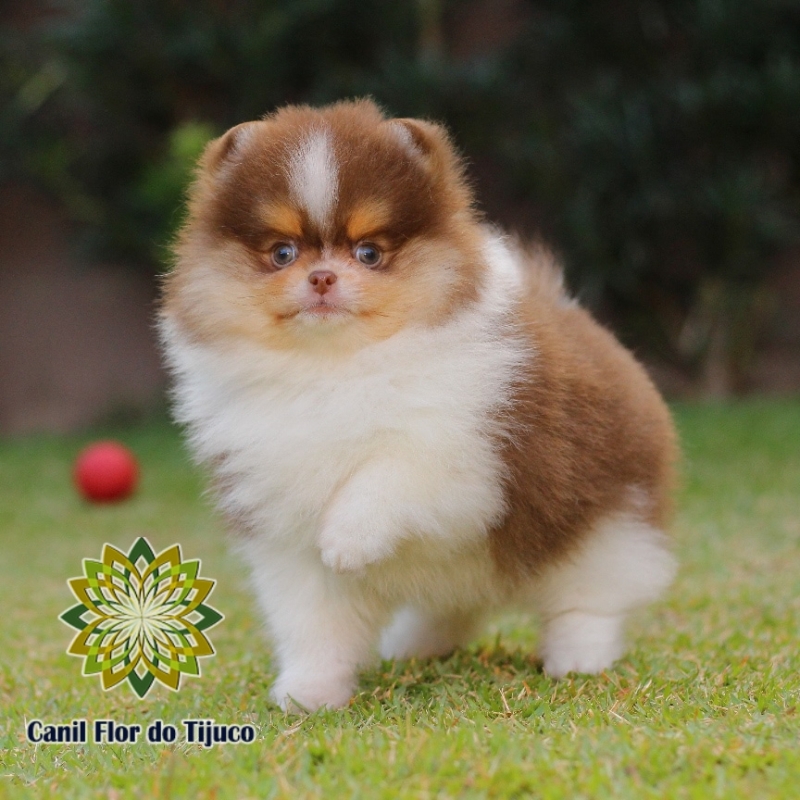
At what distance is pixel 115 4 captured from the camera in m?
7.62

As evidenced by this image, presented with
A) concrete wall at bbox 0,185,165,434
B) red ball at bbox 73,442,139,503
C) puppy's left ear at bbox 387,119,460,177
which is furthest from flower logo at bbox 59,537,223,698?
concrete wall at bbox 0,185,165,434

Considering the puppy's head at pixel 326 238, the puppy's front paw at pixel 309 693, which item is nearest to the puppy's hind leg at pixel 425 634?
the puppy's front paw at pixel 309 693

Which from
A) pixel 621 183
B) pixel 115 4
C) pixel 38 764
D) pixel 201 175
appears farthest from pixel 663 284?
pixel 38 764

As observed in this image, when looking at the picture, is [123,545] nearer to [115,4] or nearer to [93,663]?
[93,663]

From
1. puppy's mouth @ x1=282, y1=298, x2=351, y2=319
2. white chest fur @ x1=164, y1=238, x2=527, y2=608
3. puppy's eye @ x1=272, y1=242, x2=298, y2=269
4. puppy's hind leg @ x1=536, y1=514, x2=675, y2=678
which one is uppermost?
puppy's eye @ x1=272, y1=242, x2=298, y2=269

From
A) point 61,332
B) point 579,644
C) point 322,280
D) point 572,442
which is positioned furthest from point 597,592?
point 61,332

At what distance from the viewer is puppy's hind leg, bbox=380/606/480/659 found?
277 centimetres

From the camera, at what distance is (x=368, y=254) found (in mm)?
2260

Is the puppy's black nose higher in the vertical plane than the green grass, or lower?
higher

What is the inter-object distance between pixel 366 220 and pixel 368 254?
0.08 m

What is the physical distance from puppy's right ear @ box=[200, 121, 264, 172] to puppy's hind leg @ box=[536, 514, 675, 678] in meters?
1.22

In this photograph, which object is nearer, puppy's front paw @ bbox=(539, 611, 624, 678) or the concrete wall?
puppy's front paw @ bbox=(539, 611, 624, 678)

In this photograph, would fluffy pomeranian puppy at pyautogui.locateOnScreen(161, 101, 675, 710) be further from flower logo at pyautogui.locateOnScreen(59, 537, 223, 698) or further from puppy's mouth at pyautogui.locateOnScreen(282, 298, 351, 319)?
flower logo at pyautogui.locateOnScreen(59, 537, 223, 698)

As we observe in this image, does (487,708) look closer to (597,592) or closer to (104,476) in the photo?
(597,592)
